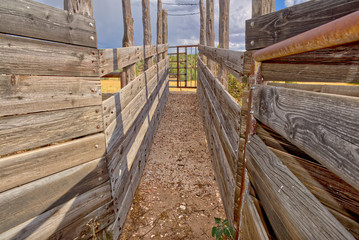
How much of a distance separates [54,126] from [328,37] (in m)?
1.93

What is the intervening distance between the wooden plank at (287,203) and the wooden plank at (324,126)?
19 cm

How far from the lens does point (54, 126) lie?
1.76m

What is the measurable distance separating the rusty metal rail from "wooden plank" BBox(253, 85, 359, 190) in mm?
185

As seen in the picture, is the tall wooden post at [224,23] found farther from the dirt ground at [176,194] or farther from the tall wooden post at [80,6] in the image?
the tall wooden post at [80,6]

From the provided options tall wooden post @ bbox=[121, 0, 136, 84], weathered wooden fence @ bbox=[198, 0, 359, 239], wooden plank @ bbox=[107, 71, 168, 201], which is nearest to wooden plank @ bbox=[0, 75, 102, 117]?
wooden plank @ bbox=[107, 71, 168, 201]

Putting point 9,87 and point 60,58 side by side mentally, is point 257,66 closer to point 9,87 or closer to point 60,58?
point 60,58

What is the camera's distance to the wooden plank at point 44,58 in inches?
57.0

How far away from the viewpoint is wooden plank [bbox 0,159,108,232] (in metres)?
1.49

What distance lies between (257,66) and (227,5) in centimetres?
638


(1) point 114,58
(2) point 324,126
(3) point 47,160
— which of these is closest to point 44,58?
(3) point 47,160

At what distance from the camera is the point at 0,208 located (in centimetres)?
143

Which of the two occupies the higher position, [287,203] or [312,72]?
[312,72]

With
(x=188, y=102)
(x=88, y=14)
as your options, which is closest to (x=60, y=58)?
(x=88, y=14)

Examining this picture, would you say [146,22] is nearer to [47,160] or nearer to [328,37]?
[47,160]
